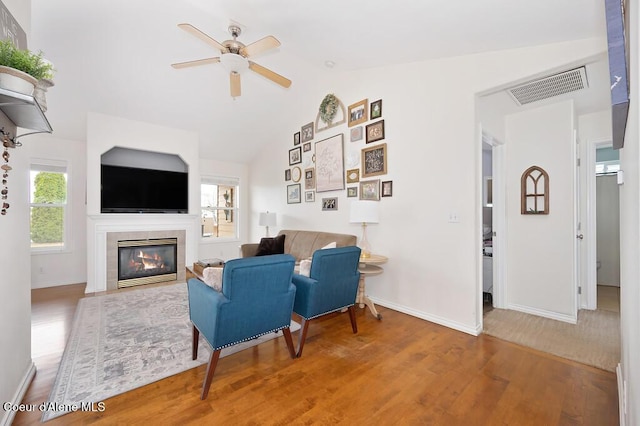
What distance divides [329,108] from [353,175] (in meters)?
1.17

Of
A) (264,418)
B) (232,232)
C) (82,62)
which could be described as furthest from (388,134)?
(232,232)

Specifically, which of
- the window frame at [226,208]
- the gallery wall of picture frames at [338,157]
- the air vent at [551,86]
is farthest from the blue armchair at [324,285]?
the window frame at [226,208]

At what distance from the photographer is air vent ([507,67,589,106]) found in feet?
8.19

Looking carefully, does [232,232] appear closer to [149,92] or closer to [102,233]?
[102,233]


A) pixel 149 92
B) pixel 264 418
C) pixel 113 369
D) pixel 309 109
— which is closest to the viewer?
pixel 264 418

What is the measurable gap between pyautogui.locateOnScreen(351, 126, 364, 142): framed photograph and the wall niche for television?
3219 millimetres

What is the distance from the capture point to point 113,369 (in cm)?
204

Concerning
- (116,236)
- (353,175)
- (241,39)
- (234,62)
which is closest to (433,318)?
(353,175)

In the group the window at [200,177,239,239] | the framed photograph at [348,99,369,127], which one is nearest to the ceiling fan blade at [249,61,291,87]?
the framed photograph at [348,99,369,127]

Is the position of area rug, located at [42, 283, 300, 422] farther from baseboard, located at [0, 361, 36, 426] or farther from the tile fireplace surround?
the tile fireplace surround

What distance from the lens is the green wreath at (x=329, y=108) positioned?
4.15 meters

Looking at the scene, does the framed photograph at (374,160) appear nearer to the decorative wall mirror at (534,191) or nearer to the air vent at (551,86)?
the air vent at (551,86)

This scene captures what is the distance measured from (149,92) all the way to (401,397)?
4.83 m

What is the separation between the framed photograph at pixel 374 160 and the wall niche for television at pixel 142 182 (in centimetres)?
340
